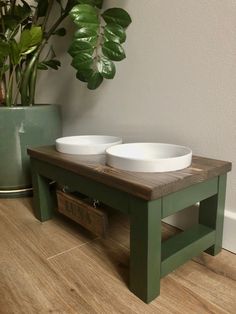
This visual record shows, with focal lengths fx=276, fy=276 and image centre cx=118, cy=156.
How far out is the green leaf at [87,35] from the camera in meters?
A: 0.79

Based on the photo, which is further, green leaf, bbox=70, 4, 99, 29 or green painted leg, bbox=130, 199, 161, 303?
green leaf, bbox=70, 4, 99, 29

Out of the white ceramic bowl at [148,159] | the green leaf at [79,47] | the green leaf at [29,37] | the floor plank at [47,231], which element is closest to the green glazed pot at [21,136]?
the floor plank at [47,231]

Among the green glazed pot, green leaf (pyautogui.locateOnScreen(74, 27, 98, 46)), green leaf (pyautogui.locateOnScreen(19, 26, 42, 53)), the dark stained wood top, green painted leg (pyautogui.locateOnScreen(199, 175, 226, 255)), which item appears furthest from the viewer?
the green glazed pot

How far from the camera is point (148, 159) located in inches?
23.9

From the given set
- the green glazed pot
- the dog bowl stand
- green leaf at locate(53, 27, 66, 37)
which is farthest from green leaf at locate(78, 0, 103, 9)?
the dog bowl stand

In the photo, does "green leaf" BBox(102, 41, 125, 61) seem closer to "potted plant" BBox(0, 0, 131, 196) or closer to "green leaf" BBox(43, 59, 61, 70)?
"potted plant" BBox(0, 0, 131, 196)

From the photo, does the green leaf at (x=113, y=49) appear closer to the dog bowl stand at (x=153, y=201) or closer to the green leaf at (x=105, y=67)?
the green leaf at (x=105, y=67)

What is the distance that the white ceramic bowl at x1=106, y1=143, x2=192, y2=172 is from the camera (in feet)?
1.94

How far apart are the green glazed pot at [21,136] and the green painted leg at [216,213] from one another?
66 cm

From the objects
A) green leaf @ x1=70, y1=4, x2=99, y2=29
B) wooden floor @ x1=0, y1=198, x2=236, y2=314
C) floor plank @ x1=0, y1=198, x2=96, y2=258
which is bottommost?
wooden floor @ x1=0, y1=198, x2=236, y2=314

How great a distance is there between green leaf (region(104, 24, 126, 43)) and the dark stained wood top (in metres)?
0.37

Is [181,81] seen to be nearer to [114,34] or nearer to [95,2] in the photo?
[114,34]

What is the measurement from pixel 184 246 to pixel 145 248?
138 mm

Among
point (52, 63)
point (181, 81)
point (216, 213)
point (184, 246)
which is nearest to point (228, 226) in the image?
point (216, 213)
